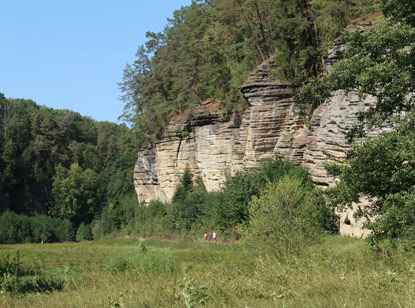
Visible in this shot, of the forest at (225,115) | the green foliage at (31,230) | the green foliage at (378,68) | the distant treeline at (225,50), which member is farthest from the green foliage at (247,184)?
the green foliage at (31,230)

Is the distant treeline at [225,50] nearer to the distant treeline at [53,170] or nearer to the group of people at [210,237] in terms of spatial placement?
the group of people at [210,237]

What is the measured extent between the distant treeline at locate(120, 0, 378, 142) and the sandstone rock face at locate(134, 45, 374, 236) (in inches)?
83.6

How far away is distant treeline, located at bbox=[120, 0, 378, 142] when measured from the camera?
31734 millimetres

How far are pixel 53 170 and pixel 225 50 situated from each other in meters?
69.1

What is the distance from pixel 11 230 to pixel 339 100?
58.1 meters

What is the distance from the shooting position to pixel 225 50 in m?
45.5

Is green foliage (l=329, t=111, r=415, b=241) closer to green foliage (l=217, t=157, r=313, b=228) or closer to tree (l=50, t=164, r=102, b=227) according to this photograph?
green foliage (l=217, t=157, r=313, b=228)

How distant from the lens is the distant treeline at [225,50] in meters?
31.7

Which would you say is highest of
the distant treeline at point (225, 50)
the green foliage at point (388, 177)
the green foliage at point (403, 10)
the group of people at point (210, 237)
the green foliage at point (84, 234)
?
the distant treeline at point (225, 50)

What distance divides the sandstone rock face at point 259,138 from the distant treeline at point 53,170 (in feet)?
109

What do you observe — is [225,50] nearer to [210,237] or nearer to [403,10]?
[210,237]

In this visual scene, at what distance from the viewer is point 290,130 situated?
34.2 m

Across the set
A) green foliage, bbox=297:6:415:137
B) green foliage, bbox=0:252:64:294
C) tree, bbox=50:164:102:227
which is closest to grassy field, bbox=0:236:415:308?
green foliage, bbox=0:252:64:294

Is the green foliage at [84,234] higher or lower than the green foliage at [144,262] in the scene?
lower
